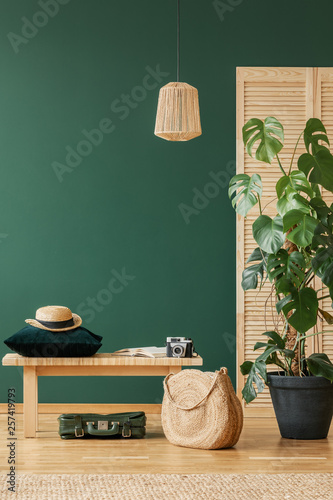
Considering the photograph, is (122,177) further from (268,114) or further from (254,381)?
(254,381)

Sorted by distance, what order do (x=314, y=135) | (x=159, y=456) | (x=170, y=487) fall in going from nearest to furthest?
(x=170, y=487), (x=159, y=456), (x=314, y=135)

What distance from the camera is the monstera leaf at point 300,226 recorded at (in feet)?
12.2

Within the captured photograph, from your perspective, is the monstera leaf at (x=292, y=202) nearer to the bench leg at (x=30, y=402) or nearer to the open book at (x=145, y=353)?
the open book at (x=145, y=353)

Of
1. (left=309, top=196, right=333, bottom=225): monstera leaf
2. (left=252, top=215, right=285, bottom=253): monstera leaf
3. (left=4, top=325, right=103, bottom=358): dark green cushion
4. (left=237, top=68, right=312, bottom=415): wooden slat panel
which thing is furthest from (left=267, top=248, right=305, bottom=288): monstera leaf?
(left=4, top=325, right=103, bottom=358): dark green cushion

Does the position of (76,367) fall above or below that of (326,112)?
below

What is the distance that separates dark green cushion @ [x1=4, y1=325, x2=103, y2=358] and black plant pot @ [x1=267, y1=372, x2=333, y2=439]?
3.42 ft

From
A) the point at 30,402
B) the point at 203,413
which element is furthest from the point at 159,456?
the point at 30,402

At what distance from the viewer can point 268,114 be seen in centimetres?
471

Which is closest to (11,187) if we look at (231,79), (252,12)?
(231,79)

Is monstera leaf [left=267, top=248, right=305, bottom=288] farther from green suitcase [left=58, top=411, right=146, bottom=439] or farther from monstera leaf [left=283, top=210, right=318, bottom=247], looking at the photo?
green suitcase [left=58, top=411, right=146, bottom=439]

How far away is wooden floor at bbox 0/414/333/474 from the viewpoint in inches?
127

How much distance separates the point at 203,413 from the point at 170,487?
718 millimetres

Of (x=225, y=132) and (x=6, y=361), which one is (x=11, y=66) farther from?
(x=6, y=361)

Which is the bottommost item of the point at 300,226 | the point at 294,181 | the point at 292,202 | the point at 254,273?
the point at 254,273
